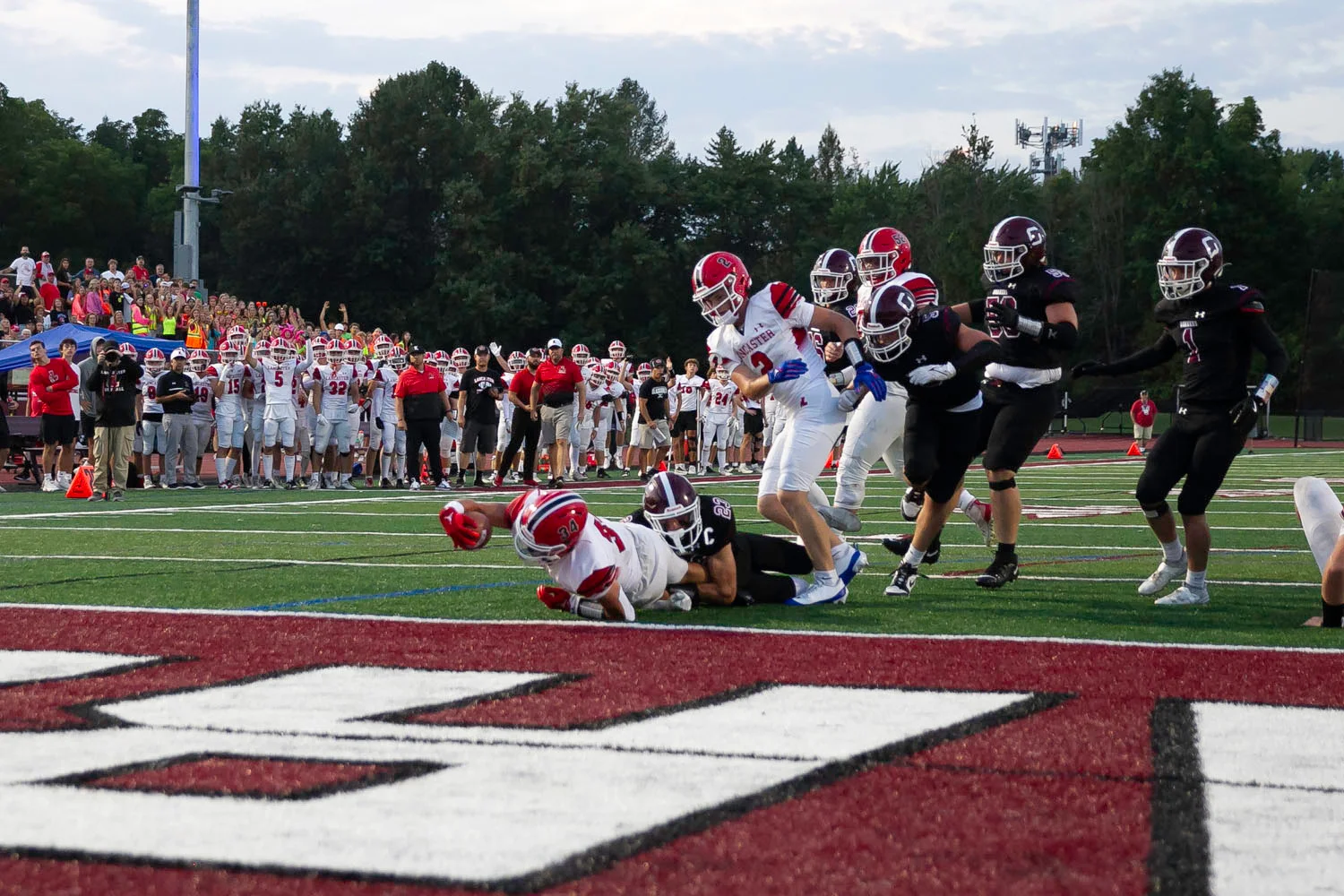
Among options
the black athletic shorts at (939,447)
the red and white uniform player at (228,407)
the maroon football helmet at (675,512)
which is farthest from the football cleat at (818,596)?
the red and white uniform player at (228,407)

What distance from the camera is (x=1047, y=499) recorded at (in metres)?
16.8

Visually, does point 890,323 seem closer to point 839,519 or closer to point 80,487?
point 839,519

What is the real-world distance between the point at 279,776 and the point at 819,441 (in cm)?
448

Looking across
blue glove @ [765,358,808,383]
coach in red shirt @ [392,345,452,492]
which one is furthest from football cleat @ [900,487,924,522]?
coach in red shirt @ [392,345,452,492]

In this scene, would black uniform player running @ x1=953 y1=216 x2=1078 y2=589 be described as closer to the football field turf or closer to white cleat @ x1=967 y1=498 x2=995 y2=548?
the football field turf

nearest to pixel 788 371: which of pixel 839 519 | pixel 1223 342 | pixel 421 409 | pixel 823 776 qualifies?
pixel 839 519

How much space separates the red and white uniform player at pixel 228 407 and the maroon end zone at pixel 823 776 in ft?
46.2

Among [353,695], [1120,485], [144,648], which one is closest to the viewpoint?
[353,695]

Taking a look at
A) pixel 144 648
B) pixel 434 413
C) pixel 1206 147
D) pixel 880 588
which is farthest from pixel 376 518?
pixel 1206 147

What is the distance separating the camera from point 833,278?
10.2 metres

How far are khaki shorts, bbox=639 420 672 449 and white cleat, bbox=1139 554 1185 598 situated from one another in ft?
54.7

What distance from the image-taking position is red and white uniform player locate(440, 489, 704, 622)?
250 inches

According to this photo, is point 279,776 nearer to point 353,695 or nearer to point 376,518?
point 353,695

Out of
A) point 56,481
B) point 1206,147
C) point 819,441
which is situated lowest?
point 56,481
